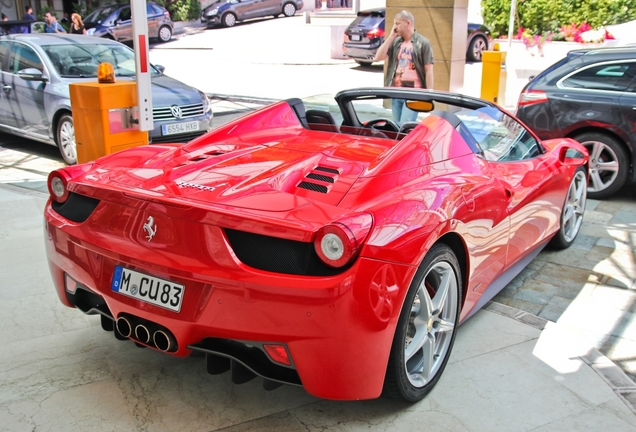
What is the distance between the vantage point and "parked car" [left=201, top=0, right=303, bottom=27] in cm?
2925

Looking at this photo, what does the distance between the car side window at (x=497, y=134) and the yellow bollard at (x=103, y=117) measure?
3809mm

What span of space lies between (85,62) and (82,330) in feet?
19.7

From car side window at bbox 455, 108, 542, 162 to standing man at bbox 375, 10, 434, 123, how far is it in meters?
3.11

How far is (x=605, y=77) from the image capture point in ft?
22.6

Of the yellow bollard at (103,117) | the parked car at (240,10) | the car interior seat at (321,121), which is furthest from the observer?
the parked car at (240,10)

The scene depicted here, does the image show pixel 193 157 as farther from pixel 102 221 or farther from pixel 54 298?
pixel 54 298

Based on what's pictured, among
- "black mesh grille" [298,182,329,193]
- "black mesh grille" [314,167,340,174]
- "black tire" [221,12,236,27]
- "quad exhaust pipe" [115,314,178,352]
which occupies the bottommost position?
"quad exhaust pipe" [115,314,178,352]

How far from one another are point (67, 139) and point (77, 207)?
5324mm

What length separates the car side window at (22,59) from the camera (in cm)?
864

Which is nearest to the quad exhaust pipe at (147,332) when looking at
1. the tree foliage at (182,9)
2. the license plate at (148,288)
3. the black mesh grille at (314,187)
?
the license plate at (148,288)

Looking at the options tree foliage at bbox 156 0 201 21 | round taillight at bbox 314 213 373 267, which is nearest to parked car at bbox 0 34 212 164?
round taillight at bbox 314 213 373 267

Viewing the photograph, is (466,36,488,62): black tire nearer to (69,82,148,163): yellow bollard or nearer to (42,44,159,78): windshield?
(42,44,159,78): windshield

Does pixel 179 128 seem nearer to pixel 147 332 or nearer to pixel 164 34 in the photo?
pixel 147 332

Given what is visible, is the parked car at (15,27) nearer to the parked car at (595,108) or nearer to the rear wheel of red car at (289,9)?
the rear wheel of red car at (289,9)
